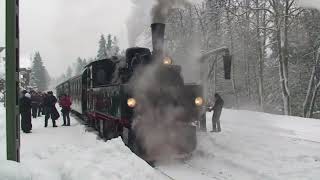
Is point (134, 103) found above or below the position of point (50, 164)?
above

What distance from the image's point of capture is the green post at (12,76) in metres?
5.59

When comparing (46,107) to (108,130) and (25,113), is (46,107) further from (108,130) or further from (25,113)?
(108,130)

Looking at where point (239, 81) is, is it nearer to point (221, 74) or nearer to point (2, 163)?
point (221, 74)

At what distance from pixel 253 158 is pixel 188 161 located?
65.7 inches

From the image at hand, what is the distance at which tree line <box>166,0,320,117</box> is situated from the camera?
3025cm

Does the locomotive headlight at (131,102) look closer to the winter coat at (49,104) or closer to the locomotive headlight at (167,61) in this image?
the locomotive headlight at (167,61)

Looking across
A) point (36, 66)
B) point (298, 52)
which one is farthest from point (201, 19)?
point (36, 66)

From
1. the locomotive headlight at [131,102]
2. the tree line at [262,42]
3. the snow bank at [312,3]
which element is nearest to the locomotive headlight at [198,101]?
the locomotive headlight at [131,102]

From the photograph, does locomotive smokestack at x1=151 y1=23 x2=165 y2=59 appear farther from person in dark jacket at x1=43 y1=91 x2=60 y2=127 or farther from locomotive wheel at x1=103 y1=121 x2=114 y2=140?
person in dark jacket at x1=43 y1=91 x2=60 y2=127

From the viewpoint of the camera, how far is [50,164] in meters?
8.48

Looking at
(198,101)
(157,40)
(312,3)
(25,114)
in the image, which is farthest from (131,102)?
(312,3)

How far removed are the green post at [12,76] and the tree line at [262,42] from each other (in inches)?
959

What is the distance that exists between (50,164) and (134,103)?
2954mm

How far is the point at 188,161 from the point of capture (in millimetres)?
11234
